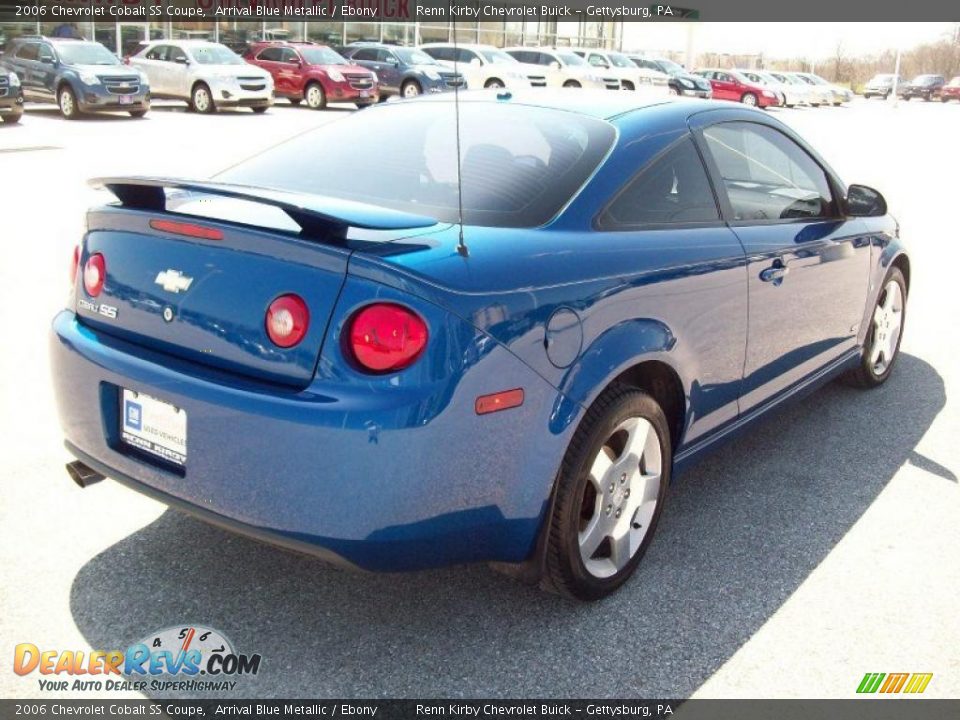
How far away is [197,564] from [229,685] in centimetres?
66

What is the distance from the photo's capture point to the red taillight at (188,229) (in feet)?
8.81

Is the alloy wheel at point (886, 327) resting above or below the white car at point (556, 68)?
below

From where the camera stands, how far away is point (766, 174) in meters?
4.33

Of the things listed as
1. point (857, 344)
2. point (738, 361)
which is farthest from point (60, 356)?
point (857, 344)

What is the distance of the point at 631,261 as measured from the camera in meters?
3.06

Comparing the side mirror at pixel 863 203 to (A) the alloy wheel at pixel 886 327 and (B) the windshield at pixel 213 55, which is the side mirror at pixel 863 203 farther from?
(B) the windshield at pixel 213 55

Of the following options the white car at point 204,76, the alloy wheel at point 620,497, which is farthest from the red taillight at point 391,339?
the white car at point 204,76

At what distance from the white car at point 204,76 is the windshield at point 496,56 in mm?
8997

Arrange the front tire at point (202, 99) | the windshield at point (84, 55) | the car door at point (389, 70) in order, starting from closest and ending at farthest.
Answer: the windshield at point (84, 55)
the front tire at point (202, 99)
the car door at point (389, 70)

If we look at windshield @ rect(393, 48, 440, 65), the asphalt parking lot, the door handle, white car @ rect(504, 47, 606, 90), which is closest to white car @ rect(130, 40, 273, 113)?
windshield @ rect(393, 48, 440, 65)

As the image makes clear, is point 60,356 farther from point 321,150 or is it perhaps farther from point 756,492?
point 756,492

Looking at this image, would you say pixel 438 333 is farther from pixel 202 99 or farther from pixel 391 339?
pixel 202 99

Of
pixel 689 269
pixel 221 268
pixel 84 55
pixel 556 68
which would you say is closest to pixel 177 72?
pixel 84 55

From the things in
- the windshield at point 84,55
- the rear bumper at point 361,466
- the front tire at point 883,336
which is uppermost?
the windshield at point 84,55
